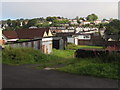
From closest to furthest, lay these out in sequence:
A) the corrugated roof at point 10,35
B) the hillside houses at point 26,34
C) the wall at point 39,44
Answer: the wall at point 39,44 < the corrugated roof at point 10,35 < the hillside houses at point 26,34

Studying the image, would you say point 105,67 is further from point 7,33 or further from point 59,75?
point 7,33

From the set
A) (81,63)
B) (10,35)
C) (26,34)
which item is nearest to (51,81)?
(81,63)

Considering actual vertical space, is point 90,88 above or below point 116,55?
below

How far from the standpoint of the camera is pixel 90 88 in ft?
19.3

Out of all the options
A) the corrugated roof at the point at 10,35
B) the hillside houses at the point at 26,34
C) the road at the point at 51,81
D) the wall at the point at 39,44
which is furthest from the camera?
the hillside houses at the point at 26,34

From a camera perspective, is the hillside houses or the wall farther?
the hillside houses

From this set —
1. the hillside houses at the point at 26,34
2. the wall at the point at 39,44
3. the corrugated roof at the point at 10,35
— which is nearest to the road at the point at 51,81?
the wall at the point at 39,44

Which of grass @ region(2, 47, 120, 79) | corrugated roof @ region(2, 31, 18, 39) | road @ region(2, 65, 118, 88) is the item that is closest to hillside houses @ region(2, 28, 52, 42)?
corrugated roof @ region(2, 31, 18, 39)

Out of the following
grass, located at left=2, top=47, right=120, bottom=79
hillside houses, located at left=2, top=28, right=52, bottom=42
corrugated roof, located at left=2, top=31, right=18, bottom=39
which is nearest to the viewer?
grass, located at left=2, top=47, right=120, bottom=79

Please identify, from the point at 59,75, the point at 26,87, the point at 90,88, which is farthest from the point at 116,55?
the point at 26,87

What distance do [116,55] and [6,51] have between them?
7562 mm

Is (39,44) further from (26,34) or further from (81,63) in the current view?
(26,34)

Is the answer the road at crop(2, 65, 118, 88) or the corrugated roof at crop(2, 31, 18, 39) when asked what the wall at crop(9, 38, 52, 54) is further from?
the corrugated roof at crop(2, 31, 18, 39)

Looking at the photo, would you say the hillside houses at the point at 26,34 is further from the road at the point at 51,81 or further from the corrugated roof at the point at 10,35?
the road at the point at 51,81
